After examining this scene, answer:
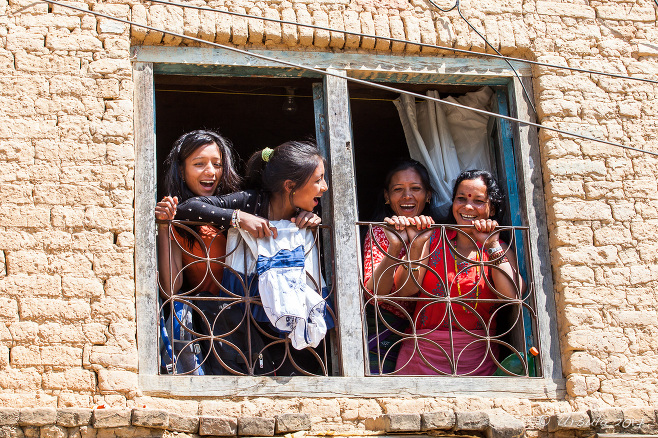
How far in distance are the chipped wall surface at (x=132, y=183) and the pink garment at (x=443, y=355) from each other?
0.36 meters

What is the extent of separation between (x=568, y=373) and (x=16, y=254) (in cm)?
304

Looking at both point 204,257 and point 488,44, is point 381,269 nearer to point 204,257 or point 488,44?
point 204,257

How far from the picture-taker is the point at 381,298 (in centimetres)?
604

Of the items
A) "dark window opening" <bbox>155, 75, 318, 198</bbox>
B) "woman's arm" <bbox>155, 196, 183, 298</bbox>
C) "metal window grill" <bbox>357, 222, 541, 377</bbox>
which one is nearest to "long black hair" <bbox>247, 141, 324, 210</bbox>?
"metal window grill" <bbox>357, 222, 541, 377</bbox>

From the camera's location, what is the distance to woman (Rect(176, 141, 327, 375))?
6027mm

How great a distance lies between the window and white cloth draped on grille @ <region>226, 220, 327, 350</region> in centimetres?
15

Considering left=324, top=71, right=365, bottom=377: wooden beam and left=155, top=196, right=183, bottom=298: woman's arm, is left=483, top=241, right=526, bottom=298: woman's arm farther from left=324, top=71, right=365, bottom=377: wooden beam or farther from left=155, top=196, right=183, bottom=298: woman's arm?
left=155, top=196, right=183, bottom=298: woman's arm

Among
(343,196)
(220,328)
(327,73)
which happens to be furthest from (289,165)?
(220,328)

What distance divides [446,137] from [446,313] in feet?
4.90

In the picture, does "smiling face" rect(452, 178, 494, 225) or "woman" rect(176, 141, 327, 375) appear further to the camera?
"smiling face" rect(452, 178, 494, 225)

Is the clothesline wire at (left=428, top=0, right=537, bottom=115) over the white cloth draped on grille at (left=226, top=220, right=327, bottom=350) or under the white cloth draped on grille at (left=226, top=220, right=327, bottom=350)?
over

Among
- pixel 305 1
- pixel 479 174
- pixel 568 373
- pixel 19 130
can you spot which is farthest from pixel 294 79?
pixel 568 373

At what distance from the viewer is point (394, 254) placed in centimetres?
621

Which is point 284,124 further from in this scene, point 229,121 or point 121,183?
point 121,183
